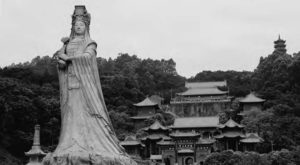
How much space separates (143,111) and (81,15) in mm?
38315

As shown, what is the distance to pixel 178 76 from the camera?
71.3 meters

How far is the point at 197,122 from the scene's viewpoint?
46094 mm

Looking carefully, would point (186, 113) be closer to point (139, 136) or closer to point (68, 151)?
point (139, 136)

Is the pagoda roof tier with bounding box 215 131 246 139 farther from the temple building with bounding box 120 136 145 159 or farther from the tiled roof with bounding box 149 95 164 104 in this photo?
the tiled roof with bounding box 149 95 164 104

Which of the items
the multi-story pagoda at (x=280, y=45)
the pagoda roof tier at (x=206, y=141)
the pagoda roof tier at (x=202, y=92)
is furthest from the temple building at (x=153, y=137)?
the multi-story pagoda at (x=280, y=45)

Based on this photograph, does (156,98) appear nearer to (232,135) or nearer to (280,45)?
(280,45)

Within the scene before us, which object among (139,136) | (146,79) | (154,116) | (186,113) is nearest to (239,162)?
(139,136)

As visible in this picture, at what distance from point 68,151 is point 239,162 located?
20045 mm

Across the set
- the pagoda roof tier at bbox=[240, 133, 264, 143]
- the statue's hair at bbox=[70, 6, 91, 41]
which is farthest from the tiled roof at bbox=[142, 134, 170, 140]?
the statue's hair at bbox=[70, 6, 91, 41]

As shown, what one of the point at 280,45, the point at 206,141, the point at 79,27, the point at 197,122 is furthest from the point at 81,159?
the point at 280,45

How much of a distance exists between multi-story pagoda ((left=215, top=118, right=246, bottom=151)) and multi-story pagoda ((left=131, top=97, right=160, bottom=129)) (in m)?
9.38

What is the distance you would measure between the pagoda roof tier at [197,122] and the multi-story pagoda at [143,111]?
361 centimetres

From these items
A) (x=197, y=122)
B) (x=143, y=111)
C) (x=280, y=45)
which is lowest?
(x=197, y=122)

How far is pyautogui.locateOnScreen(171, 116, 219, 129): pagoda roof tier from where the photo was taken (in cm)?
4513
